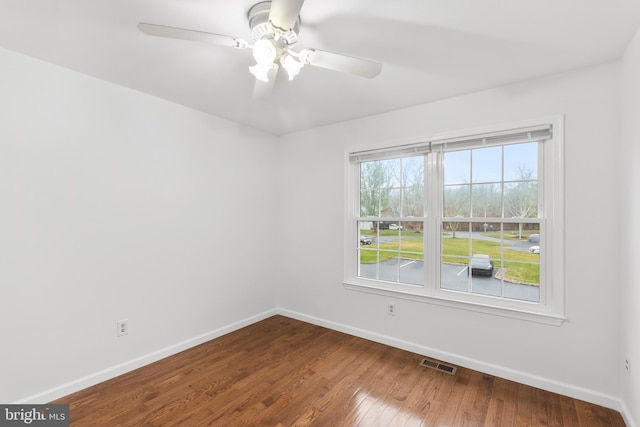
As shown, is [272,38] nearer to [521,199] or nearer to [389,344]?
[521,199]

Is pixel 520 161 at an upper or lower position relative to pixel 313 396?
upper

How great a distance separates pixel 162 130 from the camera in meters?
2.80

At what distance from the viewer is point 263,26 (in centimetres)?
149

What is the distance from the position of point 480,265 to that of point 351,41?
2.15 metres

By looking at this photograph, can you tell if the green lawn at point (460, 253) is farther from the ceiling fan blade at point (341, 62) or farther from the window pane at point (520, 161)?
the ceiling fan blade at point (341, 62)

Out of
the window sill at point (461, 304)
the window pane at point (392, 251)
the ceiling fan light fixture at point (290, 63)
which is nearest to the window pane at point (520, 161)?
the window pane at point (392, 251)

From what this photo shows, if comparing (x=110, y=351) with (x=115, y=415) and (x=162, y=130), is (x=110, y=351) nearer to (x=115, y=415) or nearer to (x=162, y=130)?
(x=115, y=415)

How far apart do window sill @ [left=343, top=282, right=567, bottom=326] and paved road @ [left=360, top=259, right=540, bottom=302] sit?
135 mm

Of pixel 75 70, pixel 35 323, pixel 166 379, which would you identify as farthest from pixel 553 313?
pixel 75 70

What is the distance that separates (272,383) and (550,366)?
84.9 inches

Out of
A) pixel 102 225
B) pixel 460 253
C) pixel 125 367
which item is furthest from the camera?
pixel 460 253

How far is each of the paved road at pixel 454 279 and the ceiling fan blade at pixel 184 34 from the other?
8.15 ft

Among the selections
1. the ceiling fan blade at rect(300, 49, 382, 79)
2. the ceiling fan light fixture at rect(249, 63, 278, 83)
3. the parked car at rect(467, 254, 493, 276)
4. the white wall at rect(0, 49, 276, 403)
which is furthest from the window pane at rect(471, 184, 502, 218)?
the white wall at rect(0, 49, 276, 403)

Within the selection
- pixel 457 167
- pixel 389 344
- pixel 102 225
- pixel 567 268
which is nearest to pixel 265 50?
pixel 102 225
